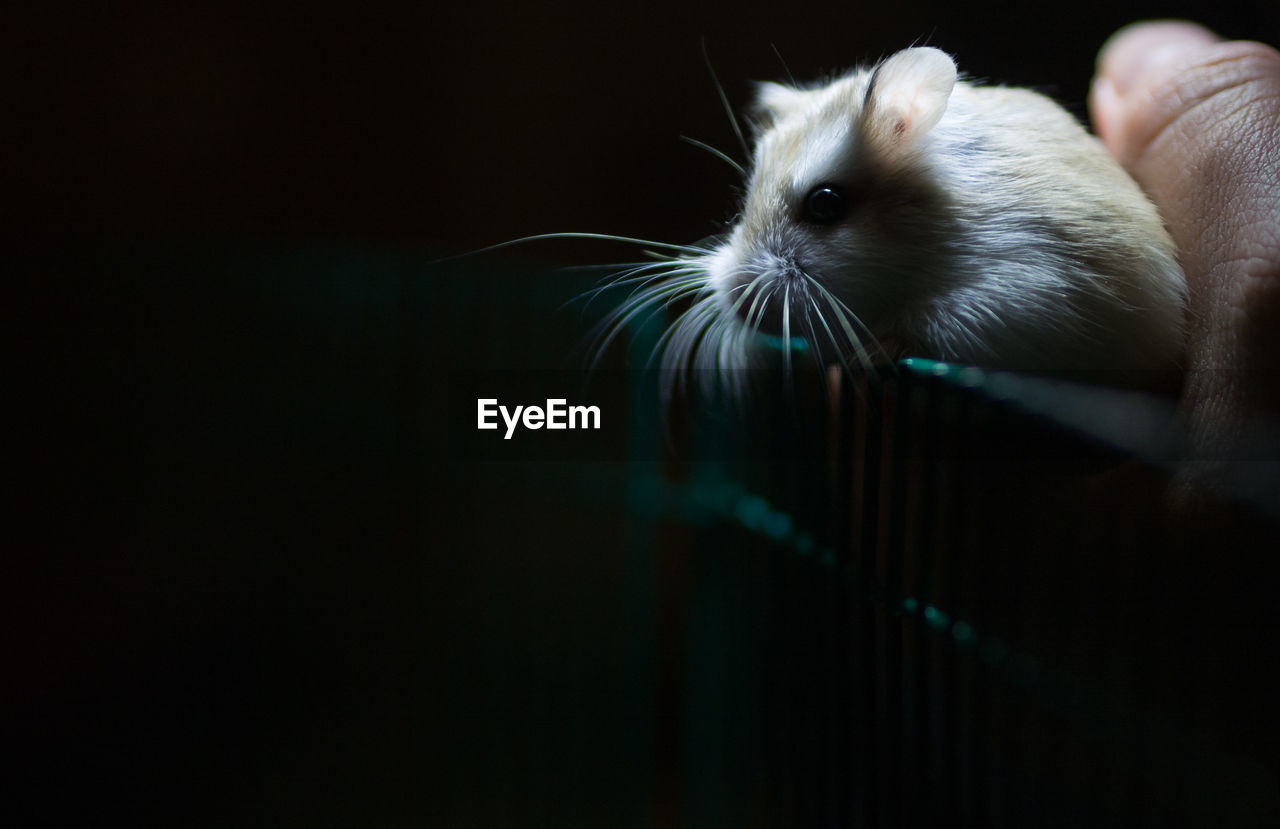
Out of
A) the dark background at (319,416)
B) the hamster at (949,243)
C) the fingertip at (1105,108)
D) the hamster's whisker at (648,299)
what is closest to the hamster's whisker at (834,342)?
the hamster at (949,243)

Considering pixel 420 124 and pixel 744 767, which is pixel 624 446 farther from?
pixel 420 124

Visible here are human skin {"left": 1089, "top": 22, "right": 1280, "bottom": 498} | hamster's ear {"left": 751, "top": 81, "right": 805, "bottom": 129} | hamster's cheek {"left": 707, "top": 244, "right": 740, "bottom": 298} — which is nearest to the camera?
human skin {"left": 1089, "top": 22, "right": 1280, "bottom": 498}

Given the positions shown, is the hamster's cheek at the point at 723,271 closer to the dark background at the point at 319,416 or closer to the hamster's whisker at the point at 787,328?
the hamster's whisker at the point at 787,328

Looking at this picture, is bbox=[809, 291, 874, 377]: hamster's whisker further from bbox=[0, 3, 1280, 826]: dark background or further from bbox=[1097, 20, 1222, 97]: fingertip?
bbox=[1097, 20, 1222, 97]: fingertip

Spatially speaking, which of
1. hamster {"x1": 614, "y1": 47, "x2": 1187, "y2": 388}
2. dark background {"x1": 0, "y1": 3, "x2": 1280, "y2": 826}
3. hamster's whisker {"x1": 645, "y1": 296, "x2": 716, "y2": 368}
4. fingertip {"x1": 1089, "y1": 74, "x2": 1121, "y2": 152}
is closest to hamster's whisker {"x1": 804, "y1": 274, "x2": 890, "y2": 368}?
hamster {"x1": 614, "y1": 47, "x2": 1187, "y2": 388}

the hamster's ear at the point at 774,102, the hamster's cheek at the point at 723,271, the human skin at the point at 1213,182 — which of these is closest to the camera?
the human skin at the point at 1213,182

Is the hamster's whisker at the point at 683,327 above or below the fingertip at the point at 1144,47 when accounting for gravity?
below

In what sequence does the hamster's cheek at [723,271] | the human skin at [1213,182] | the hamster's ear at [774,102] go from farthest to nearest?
the hamster's ear at [774,102], the hamster's cheek at [723,271], the human skin at [1213,182]

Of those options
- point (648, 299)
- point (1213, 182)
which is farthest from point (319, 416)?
point (1213, 182)
